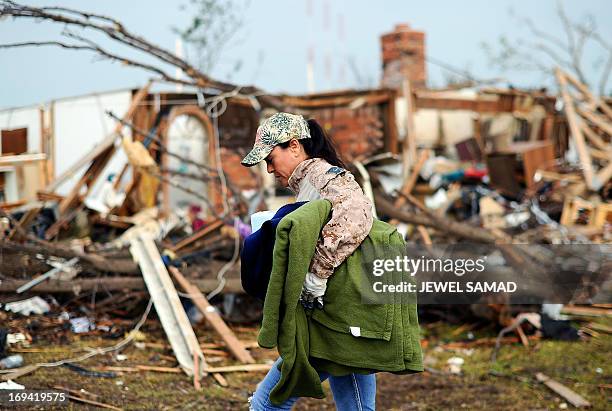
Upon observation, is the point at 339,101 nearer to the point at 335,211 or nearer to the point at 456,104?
the point at 456,104

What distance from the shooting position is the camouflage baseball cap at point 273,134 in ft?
9.68

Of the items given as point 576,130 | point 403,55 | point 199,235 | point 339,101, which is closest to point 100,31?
point 199,235

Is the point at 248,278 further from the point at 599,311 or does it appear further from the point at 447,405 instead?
the point at 599,311

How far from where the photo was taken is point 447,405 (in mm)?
4965

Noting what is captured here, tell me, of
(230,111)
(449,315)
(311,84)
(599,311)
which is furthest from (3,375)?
(311,84)

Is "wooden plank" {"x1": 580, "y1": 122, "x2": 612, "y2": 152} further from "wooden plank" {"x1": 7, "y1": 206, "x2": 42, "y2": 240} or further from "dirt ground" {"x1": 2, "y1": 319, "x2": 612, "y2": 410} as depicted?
"wooden plank" {"x1": 7, "y1": 206, "x2": 42, "y2": 240}

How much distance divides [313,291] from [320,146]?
647 mm

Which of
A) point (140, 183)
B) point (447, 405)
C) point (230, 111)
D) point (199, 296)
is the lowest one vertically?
point (447, 405)

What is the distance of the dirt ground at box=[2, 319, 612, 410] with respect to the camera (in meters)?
4.91

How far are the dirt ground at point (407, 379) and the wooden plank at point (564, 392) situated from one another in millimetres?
45

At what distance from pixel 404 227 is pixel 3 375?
465 centimetres

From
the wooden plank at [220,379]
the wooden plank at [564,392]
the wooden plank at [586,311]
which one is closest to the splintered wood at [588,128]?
the wooden plank at [586,311]

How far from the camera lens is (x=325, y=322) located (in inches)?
111

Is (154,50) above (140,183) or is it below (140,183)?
above
